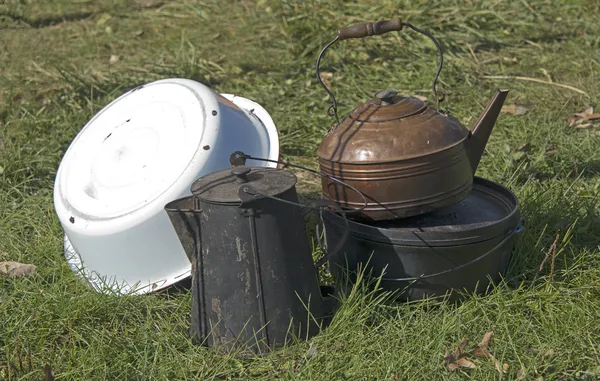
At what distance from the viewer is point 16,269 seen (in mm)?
3561

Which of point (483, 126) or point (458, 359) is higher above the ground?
point (483, 126)

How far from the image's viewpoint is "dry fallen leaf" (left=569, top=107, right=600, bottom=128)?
4830 millimetres

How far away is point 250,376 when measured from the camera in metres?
2.78

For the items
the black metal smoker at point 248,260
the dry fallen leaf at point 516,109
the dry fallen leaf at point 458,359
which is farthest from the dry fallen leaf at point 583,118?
A: the black metal smoker at point 248,260

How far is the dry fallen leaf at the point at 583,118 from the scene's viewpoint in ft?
15.8

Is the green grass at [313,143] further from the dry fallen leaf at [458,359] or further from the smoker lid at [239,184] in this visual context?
the smoker lid at [239,184]

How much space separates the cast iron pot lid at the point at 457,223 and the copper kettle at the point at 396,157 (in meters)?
0.08

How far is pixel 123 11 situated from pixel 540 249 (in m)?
5.50

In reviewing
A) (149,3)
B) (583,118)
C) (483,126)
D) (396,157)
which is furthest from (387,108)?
(149,3)

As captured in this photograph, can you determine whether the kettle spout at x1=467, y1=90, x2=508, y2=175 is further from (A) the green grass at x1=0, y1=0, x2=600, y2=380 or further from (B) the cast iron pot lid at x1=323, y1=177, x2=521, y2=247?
(A) the green grass at x1=0, y1=0, x2=600, y2=380

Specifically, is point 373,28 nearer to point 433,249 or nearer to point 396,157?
point 396,157

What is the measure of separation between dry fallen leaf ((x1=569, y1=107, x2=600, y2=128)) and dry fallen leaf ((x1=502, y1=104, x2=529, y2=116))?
0.32 m

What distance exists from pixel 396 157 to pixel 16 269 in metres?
1.98

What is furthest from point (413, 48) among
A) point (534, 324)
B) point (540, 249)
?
point (534, 324)
